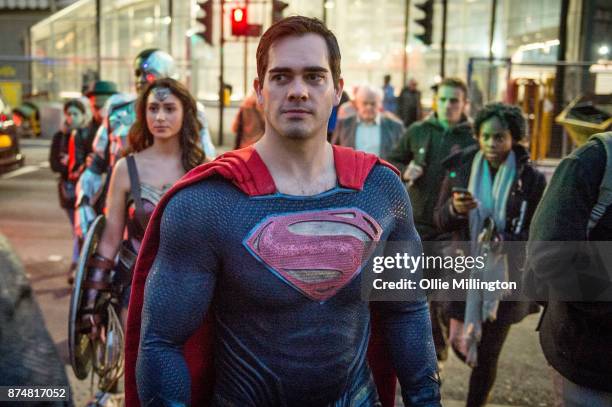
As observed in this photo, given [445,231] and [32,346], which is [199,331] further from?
[445,231]

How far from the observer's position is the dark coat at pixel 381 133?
23.9 ft

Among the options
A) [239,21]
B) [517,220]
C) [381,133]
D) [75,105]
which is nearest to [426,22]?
[239,21]

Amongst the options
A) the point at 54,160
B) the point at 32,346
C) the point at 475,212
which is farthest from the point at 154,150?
the point at 54,160

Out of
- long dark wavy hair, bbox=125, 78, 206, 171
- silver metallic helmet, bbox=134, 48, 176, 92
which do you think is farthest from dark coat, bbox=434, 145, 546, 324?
silver metallic helmet, bbox=134, 48, 176, 92

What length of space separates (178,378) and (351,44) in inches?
854

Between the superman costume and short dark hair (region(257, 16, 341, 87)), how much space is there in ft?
0.97

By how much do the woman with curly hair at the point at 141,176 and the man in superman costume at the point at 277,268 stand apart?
5.20ft

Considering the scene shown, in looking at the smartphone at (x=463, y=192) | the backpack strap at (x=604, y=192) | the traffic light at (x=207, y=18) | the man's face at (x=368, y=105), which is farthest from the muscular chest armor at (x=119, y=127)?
the traffic light at (x=207, y=18)

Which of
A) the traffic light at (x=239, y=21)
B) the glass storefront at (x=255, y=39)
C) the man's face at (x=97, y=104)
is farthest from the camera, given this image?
the glass storefront at (x=255, y=39)

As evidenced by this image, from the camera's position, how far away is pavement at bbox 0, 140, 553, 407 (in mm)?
4832

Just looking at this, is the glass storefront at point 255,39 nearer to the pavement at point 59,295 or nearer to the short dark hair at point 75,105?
the pavement at point 59,295

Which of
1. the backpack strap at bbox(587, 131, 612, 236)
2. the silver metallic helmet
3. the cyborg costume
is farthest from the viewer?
the silver metallic helmet

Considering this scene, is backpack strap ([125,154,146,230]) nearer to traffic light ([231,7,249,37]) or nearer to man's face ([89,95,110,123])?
man's face ([89,95,110,123])

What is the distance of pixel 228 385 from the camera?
7.00 feet
